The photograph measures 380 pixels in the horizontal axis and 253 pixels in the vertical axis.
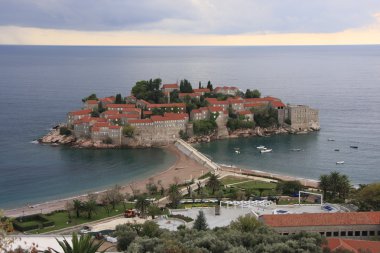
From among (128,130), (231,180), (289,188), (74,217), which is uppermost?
(128,130)

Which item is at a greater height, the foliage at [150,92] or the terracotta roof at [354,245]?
the foliage at [150,92]

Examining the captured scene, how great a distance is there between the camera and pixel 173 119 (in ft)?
242

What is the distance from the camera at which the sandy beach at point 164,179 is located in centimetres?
4450

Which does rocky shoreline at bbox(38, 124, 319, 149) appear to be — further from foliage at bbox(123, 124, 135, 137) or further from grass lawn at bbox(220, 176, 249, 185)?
grass lawn at bbox(220, 176, 249, 185)

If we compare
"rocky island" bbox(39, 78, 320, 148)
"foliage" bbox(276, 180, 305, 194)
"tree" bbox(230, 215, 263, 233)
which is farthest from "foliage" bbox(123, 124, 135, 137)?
"tree" bbox(230, 215, 263, 233)

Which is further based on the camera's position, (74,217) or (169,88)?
(169,88)

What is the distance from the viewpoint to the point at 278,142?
74188 mm

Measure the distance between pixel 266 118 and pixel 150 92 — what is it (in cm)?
1912

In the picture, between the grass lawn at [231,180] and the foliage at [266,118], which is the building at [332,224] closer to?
the grass lawn at [231,180]

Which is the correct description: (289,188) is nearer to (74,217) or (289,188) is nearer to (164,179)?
(164,179)

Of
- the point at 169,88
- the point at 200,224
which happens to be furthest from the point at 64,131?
the point at 200,224

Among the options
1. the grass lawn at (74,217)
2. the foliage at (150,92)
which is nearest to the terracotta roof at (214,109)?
the foliage at (150,92)

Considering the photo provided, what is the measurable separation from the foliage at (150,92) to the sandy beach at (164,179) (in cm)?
1538

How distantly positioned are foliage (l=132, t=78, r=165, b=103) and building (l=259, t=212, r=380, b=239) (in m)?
54.4
